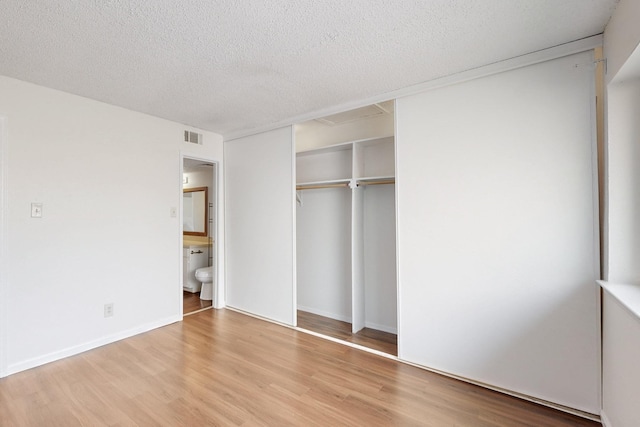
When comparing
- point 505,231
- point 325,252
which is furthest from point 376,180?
point 505,231

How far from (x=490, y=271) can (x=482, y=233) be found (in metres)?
0.29

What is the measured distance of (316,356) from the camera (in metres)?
2.73

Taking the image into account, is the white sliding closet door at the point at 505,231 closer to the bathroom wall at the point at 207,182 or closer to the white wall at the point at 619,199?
the white wall at the point at 619,199

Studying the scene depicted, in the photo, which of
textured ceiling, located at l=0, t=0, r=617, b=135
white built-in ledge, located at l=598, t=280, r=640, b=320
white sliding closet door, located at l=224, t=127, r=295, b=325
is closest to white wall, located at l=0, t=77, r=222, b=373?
textured ceiling, located at l=0, t=0, r=617, b=135

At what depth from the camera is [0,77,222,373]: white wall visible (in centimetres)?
246

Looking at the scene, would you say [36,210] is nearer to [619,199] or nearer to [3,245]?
[3,245]

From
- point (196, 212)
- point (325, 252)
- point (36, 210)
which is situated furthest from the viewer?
point (196, 212)

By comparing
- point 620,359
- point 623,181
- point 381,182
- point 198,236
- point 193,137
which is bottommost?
point 620,359

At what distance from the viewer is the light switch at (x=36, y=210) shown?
2.53 meters

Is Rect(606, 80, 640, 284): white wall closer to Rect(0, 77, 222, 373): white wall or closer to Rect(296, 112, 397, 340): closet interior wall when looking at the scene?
Rect(296, 112, 397, 340): closet interior wall

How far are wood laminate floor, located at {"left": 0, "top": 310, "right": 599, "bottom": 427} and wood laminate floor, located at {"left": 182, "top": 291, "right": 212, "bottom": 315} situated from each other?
1114mm

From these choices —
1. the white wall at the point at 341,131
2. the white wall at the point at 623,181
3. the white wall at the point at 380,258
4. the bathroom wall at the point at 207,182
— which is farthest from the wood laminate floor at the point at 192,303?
the white wall at the point at 623,181

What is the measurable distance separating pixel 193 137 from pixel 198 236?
2251 mm

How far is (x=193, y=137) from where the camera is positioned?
384 cm
